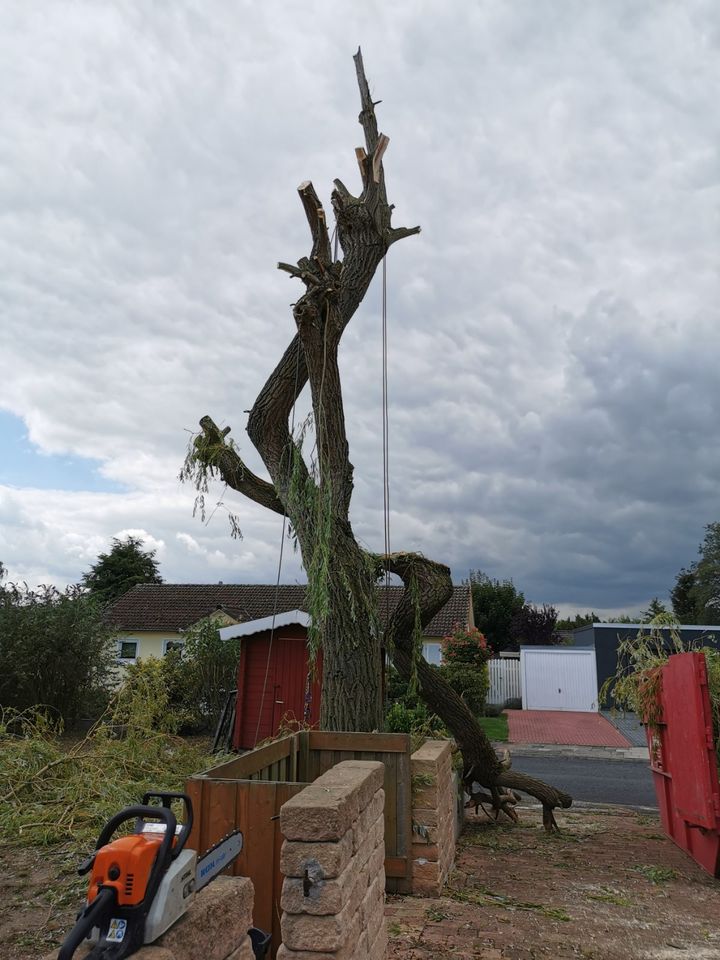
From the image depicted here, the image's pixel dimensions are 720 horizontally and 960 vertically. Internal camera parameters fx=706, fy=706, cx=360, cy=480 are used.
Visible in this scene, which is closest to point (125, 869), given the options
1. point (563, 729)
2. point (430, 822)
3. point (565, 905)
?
point (430, 822)

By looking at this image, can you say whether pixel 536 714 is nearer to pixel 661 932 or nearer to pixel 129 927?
pixel 661 932

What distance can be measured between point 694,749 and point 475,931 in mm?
2928

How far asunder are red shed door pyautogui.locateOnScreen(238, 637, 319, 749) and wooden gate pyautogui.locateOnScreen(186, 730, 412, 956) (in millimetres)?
10157

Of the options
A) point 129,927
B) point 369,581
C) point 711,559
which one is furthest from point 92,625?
point 711,559

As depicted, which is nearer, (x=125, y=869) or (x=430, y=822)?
(x=125, y=869)

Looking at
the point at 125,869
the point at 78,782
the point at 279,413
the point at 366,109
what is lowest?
the point at 78,782

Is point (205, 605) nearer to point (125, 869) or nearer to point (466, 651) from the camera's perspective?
point (466, 651)

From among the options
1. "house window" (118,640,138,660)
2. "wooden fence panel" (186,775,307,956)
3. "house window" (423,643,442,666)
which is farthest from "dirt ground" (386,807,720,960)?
"house window" (118,640,138,660)

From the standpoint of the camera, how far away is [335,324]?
6531 millimetres

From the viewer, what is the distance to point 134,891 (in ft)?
6.70

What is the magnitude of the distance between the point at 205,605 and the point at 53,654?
43.2ft

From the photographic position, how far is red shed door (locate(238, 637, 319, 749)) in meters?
15.9

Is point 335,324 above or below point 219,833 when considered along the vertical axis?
above

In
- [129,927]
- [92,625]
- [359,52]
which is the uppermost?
[359,52]
